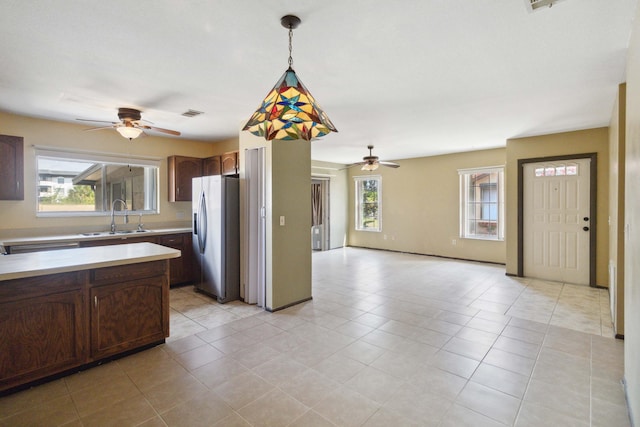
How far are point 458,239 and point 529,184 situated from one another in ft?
6.97

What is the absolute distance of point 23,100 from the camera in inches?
140

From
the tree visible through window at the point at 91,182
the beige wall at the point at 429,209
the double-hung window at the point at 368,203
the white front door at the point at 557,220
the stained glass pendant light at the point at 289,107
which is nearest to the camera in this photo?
the stained glass pendant light at the point at 289,107

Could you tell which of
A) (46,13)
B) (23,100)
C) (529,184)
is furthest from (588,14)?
(23,100)

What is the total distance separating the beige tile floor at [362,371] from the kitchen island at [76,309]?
0.15m

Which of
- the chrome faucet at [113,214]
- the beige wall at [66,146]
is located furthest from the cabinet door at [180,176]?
the chrome faucet at [113,214]

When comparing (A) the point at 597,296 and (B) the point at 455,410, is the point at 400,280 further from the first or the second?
(B) the point at 455,410

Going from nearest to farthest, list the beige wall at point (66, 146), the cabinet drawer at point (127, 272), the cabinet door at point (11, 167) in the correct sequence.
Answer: the cabinet drawer at point (127, 272), the cabinet door at point (11, 167), the beige wall at point (66, 146)

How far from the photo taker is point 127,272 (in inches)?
108

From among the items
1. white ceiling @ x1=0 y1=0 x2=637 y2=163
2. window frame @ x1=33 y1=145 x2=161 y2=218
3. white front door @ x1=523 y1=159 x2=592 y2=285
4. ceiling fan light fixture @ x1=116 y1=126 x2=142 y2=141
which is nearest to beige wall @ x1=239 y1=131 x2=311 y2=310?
white ceiling @ x1=0 y1=0 x2=637 y2=163

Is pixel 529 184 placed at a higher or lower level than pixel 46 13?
lower

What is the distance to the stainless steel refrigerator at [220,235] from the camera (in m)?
4.26

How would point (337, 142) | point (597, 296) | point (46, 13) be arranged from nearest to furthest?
point (46, 13)
point (597, 296)
point (337, 142)

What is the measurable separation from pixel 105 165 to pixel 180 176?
1.09 metres

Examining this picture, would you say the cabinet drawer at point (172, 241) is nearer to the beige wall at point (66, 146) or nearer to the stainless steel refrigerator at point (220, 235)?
the stainless steel refrigerator at point (220, 235)
